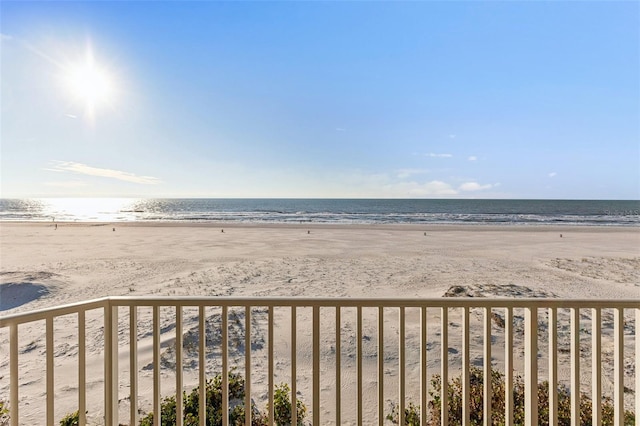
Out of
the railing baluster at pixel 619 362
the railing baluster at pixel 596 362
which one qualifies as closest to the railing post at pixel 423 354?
the railing baluster at pixel 596 362

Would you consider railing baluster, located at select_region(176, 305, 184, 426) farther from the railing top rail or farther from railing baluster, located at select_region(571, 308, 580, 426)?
railing baluster, located at select_region(571, 308, 580, 426)

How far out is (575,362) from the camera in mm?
1543

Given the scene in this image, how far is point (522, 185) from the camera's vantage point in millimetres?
25656

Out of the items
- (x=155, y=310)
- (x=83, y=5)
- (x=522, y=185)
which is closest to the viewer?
(x=155, y=310)

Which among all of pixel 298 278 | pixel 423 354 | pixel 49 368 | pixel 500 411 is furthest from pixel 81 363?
pixel 298 278

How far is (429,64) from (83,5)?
6601mm

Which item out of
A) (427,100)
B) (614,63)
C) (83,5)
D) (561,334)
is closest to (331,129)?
(427,100)

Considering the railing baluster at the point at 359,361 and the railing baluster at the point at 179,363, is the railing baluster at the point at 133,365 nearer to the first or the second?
the railing baluster at the point at 179,363

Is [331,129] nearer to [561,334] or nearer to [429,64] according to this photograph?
[429,64]

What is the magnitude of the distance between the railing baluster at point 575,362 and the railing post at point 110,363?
7.96 ft

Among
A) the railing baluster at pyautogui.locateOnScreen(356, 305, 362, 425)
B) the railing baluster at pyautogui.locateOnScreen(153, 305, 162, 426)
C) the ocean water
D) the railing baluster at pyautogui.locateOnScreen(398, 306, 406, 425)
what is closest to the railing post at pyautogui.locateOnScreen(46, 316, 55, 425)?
the railing baluster at pyautogui.locateOnScreen(153, 305, 162, 426)

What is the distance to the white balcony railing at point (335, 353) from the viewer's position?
1.50 meters

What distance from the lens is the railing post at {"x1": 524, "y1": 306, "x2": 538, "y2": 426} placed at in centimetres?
155

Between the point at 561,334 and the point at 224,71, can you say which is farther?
the point at 224,71
